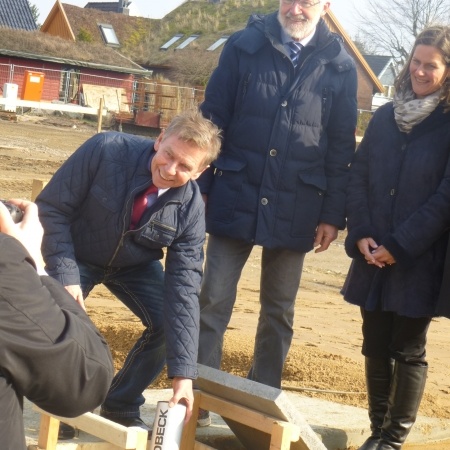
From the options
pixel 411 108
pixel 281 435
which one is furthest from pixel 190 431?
pixel 411 108

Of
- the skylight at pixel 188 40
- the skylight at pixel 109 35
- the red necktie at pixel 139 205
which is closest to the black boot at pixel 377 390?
the red necktie at pixel 139 205

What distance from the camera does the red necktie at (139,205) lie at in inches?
178

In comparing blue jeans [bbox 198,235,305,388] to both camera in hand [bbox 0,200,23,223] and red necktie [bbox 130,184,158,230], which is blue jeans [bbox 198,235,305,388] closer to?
red necktie [bbox 130,184,158,230]

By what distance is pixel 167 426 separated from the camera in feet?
13.8

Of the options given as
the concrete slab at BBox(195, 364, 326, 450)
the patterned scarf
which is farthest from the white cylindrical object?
the patterned scarf

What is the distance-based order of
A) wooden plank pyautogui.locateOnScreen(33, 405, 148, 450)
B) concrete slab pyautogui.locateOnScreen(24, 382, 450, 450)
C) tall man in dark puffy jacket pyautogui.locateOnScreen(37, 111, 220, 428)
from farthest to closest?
concrete slab pyautogui.locateOnScreen(24, 382, 450, 450) < tall man in dark puffy jacket pyautogui.locateOnScreen(37, 111, 220, 428) < wooden plank pyautogui.locateOnScreen(33, 405, 148, 450)

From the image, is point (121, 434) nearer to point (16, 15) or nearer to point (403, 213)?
point (403, 213)

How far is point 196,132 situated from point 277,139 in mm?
996

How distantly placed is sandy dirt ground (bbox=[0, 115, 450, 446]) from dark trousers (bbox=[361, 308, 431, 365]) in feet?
4.94

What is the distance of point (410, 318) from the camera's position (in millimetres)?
4871

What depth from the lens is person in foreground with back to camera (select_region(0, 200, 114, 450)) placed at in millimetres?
2031

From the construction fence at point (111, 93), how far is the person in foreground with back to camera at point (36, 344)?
Answer: 102ft

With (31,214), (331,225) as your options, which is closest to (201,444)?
(331,225)

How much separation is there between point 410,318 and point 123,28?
56253 millimetres
